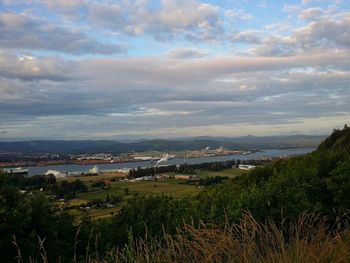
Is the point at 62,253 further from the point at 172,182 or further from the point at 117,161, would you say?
the point at 117,161

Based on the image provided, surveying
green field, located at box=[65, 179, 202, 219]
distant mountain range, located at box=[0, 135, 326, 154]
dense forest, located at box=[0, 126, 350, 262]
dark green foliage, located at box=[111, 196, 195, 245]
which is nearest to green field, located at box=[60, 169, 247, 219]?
green field, located at box=[65, 179, 202, 219]

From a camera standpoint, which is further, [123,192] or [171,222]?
[123,192]

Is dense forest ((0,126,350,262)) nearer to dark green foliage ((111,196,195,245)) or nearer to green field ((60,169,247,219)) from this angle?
dark green foliage ((111,196,195,245))

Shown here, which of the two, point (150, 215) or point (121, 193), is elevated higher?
point (150, 215)

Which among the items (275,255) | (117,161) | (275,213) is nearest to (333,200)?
(275,213)

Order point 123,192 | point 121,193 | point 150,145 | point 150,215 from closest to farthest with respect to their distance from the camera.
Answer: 1. point 150,215
2. point 121,193
3. point 123,192
4. point 150,145

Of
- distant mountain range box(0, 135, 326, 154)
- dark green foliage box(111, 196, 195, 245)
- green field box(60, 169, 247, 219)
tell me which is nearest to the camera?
dark green foliage box(111, 196, 195, 245)

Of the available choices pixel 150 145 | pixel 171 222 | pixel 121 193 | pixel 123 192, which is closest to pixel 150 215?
pixel 171 222

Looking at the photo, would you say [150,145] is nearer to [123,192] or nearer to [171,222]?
[123,192]

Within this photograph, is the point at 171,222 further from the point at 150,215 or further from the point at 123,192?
the point at 123,192

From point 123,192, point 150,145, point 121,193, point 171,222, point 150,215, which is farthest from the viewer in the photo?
point 150,145
